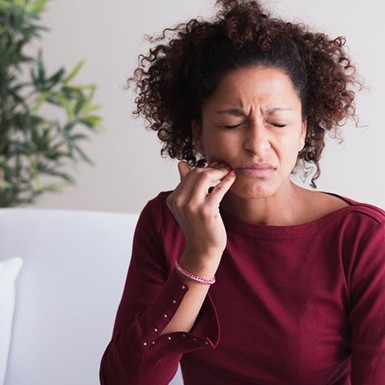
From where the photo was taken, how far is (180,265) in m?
1.58

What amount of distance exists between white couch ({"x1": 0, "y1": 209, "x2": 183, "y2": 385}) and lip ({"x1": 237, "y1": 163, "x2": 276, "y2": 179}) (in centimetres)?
69

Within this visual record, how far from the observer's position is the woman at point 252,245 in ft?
5.14

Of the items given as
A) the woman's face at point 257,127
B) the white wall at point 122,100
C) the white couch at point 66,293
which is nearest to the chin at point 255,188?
the woman's face at point 257,127

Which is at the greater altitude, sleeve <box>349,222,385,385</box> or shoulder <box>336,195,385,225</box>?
shoulder <box>336,195,385,225</box>

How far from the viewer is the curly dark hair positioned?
5.26 ft

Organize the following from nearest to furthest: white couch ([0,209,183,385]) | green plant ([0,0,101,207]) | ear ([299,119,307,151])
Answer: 1. ear ([299,119,307,151])
2. white couch ([0,209,183,385])
3. green plant ([0,0,101,207])

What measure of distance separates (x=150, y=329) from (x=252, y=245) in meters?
0.28

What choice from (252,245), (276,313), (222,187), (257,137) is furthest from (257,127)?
(276,313)

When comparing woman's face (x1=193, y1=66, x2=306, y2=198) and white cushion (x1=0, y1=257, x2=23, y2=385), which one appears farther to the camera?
white cushion (x1=0, y1=257, x2=23, y2=385)

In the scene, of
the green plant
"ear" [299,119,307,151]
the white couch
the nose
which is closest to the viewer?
the nose

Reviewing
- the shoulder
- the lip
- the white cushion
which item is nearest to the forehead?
the lip

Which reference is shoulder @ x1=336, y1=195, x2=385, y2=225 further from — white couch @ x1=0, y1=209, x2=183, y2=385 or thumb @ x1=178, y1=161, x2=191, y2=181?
white couch @ x1=0, y1=209, x2=183, y2=385

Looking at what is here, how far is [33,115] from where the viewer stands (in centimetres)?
362

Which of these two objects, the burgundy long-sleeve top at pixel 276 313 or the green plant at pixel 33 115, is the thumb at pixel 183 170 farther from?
the green plant at pixel 33 115
